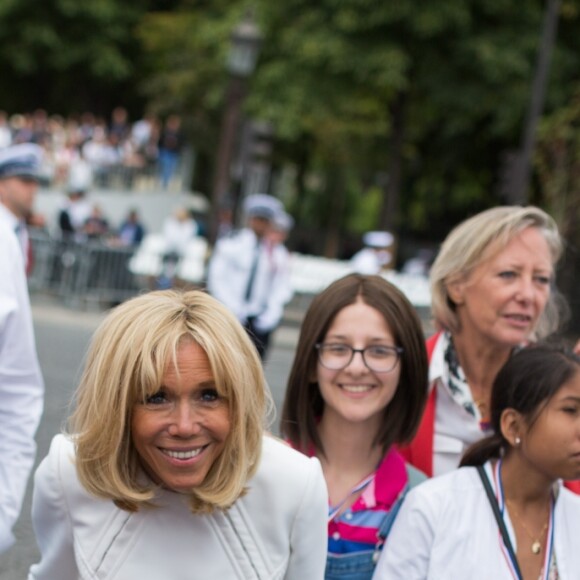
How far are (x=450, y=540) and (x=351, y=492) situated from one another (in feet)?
1.09

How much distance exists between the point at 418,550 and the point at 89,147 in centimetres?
3160

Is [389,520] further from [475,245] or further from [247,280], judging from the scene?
[247,280]

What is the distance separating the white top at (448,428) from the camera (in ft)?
12.3

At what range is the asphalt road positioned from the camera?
6.14 meters

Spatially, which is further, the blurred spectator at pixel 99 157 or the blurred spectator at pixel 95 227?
the blurred spectator at pixel 99 157

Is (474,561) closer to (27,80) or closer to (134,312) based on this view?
(134,312)

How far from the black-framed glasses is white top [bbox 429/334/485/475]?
352 mm

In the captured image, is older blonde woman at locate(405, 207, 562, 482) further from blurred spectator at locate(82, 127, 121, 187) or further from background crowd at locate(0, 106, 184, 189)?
blurred spectator at locate(82, 127, 121, 187)

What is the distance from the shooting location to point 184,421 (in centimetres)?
262

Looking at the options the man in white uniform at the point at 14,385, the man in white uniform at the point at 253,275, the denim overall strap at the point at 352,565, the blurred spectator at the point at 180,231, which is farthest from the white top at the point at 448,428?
the blurred spectator at the point at 180,231

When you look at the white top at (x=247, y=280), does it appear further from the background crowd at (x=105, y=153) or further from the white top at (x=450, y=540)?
the background crowd at (x=105, y=153)

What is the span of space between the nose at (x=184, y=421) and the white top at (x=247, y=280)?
31.9ft

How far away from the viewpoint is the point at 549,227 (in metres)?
4.08

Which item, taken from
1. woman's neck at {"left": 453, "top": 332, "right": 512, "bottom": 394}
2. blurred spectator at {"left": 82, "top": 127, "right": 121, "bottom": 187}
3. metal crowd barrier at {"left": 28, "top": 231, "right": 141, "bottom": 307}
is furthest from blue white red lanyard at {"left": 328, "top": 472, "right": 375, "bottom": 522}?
blurred spectator at {"left": 82, "top": 127, "right": 121, "bottom": 187}
